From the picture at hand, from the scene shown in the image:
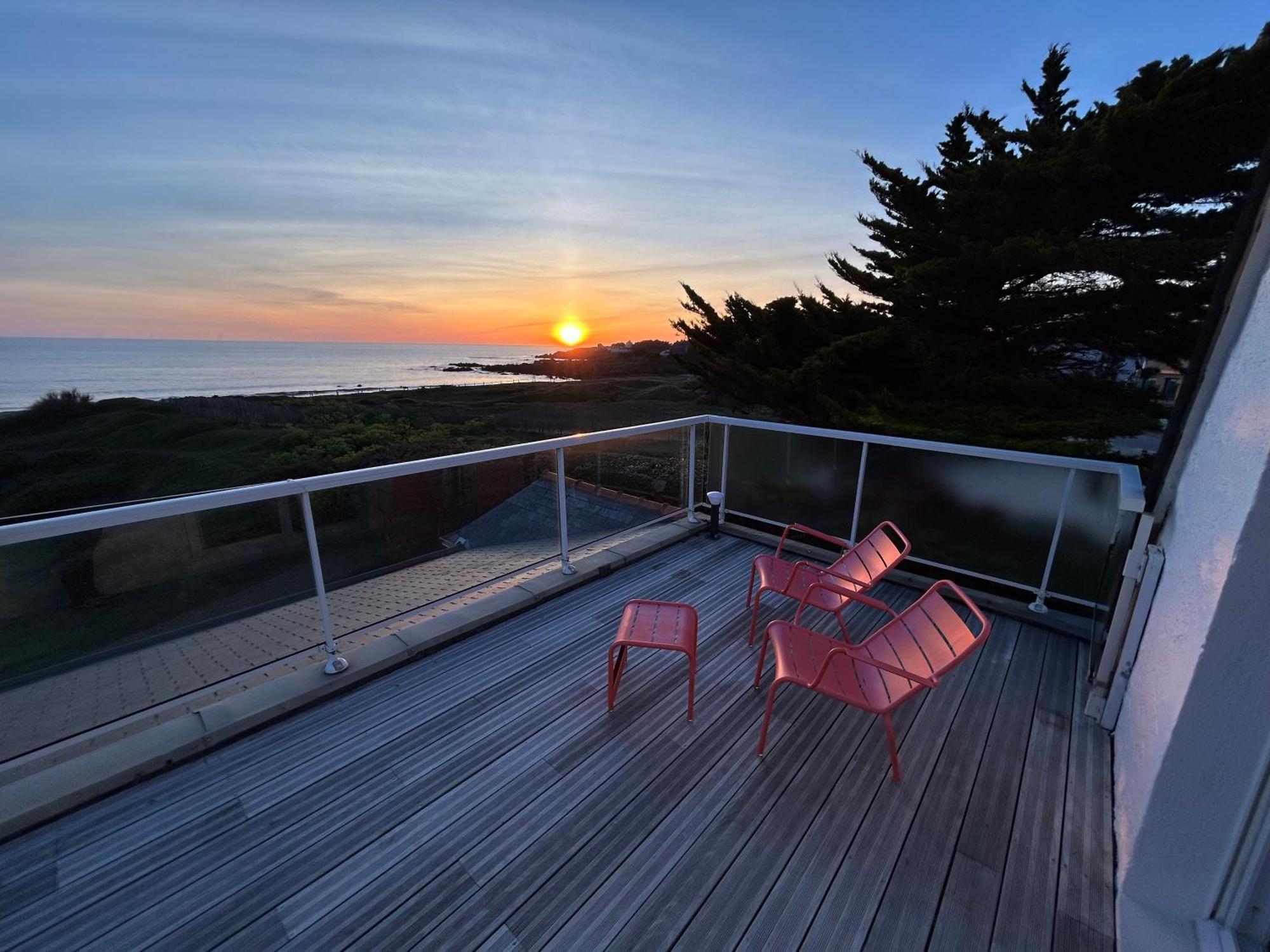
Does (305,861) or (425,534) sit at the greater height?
(425,534)

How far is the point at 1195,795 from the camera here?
1.32 metres

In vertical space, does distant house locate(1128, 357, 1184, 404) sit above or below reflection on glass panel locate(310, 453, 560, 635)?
above

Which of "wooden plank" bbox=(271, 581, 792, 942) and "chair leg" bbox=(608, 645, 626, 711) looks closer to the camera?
"wooden plank" bbox=(271, 581, 792, 942)

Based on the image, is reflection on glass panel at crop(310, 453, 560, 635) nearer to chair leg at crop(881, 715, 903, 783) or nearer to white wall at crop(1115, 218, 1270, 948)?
chair leg at crop(881, 715, 903, 783)

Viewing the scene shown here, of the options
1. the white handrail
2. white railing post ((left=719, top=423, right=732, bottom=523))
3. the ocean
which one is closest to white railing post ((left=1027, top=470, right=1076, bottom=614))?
the white handrail

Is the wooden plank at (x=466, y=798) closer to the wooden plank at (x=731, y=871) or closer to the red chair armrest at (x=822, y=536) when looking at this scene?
the wooden plank at (x=731, y=871)

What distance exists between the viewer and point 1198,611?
1.37 metres

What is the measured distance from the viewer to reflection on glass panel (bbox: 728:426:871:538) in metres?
4.13

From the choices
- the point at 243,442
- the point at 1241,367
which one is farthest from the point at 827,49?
the point at 243,442

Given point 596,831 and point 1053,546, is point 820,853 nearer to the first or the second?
point 596,831

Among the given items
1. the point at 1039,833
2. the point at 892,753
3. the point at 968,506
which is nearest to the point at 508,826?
the point at 892,753

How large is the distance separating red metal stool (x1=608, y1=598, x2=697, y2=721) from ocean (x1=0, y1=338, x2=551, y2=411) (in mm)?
46316

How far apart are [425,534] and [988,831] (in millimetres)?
2930

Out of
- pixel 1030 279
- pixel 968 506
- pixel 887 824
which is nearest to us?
pixel 887 824
